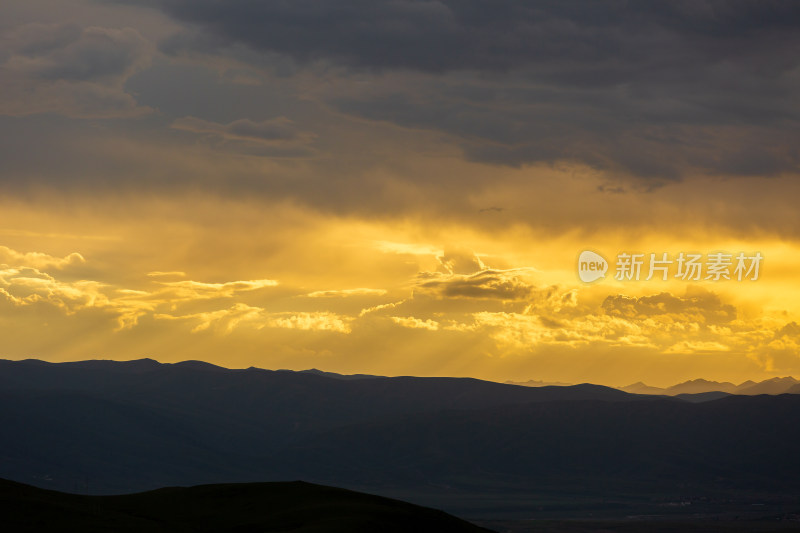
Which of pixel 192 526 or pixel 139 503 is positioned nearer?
pixel 192 526

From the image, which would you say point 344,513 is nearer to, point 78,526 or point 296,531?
point 296,531

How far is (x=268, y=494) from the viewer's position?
123 meters

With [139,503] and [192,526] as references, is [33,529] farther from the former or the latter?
[139,503]

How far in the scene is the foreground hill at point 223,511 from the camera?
95.4m

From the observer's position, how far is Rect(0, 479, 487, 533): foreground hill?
95.4m

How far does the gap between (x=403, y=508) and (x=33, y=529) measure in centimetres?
4294

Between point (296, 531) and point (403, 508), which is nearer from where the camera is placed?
point (296, 531)

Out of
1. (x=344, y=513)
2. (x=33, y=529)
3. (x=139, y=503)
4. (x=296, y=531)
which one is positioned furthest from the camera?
(x=139, y=503)

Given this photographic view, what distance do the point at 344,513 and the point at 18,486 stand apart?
38.9 metres

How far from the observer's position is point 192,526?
10812cm

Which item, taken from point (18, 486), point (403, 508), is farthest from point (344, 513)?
point (18, 486)

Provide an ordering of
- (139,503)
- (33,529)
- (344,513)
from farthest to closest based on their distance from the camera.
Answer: (139,503), (344,513), (33,529)

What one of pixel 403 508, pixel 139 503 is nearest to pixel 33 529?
pixel 139 503

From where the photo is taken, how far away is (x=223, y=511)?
115750mm
